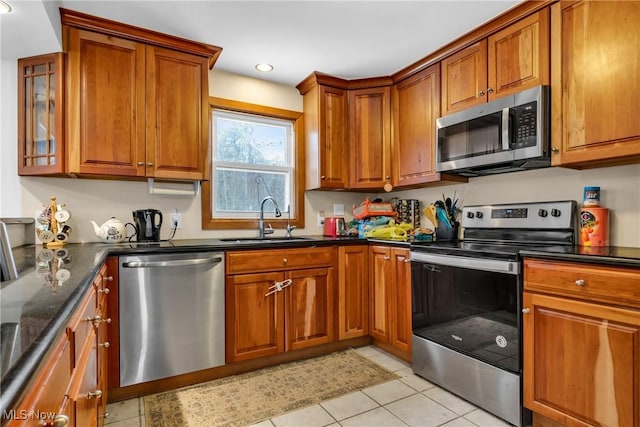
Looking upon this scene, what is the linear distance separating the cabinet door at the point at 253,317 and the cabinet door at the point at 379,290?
768mm

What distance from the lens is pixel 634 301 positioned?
1.38 metres

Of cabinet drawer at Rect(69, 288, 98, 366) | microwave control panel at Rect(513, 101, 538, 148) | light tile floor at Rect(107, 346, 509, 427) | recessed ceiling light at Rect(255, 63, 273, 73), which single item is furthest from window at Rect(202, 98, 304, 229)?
microwave control panel at Rect(513, 101, 538, 148)

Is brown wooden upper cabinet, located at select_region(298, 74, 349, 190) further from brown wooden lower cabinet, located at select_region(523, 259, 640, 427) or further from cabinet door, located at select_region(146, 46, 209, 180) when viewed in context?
brown wooden lower cabinet, located at select_region(523, 259, 640, 427)

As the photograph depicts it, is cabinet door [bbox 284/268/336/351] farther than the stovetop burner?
Yes

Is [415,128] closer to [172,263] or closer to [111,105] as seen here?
[172,263]

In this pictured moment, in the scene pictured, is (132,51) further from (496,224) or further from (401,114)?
(496,224)

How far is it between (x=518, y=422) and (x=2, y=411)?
2.09m

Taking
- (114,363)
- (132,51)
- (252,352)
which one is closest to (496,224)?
(252,352)

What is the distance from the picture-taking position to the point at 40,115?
219 centimetres

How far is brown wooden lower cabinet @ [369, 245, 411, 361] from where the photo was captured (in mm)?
2477

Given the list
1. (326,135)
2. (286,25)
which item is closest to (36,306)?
(286,25)

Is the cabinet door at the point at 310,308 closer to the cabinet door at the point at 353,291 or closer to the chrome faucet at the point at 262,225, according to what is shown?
the cabinet door at the point at 353,291

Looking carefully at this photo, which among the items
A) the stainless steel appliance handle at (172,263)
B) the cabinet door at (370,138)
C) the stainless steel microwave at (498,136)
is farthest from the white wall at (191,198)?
the stainless steel appliance handle at (172,263)

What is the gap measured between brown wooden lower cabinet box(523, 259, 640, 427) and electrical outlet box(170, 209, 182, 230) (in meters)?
2.37
